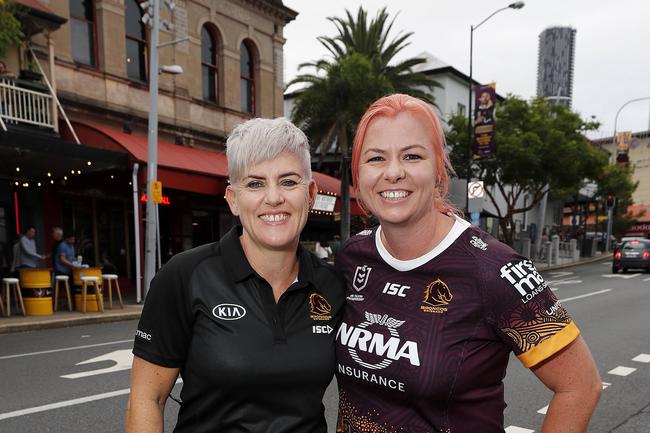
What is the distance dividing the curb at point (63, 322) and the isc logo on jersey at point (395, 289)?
917cm

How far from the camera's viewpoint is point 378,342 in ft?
5.69

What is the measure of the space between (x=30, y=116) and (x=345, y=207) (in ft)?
31.6

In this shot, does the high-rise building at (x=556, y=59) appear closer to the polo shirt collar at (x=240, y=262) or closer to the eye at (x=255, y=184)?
the polo shirt collar at (x=240, y=262)

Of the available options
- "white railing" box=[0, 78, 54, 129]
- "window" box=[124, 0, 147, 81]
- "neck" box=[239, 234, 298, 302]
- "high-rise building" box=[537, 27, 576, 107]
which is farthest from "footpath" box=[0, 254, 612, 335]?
"high-rise building" box=[537, 27, 576, 107]

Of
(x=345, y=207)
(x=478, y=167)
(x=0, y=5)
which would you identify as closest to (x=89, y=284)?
(x=0, y=5)

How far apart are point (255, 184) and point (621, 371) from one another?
6.56m

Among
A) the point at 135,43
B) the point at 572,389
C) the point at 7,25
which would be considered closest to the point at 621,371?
the point at 572,389

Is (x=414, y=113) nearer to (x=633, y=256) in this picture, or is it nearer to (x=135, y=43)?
(x=135, y=43)

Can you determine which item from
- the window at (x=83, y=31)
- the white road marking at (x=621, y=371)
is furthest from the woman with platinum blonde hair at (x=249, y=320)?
the window at (x=83, y=31)

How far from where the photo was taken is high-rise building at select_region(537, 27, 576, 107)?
171350 millimetres

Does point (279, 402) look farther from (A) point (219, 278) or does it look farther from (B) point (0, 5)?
(B) point (0, 5)

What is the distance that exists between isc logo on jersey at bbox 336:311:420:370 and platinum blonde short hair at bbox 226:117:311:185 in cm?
66

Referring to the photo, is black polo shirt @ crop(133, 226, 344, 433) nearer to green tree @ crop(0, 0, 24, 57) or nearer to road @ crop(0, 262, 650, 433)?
road @ crop(0, 262, 650, 433)

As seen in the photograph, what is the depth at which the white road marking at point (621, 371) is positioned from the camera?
6.29 meters
